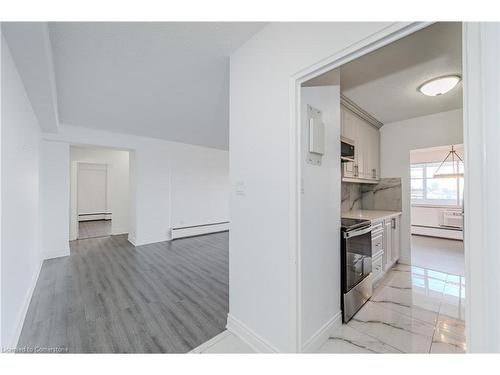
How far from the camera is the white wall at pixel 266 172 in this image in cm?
139

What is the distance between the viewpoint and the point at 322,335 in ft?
5.49

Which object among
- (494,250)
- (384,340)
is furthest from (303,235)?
(384,340)

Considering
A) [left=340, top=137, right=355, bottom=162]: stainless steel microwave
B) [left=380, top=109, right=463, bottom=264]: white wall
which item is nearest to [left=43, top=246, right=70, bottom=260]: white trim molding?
[left=340, top=137, right=355, bottom=162]: stainless steel microwave

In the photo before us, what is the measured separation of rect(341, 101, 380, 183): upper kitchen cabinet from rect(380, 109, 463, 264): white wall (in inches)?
6.4

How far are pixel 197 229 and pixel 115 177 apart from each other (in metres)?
2.98

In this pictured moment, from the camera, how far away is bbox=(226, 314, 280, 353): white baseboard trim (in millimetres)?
1524

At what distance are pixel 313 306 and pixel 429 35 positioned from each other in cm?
231

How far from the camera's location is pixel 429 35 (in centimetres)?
167

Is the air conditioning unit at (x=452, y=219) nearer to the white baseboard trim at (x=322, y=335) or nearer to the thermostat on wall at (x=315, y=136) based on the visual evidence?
the white baseboard trim at (x=322, y=335)

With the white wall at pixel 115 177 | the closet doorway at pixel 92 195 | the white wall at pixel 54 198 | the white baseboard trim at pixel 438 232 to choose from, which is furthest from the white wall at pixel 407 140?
the closet doorway at pixel 92 195

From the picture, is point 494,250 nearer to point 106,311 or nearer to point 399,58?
point 399,58

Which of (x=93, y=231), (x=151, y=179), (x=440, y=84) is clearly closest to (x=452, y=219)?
(x=440, y=84)

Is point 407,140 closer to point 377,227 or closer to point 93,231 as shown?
point 377,227
